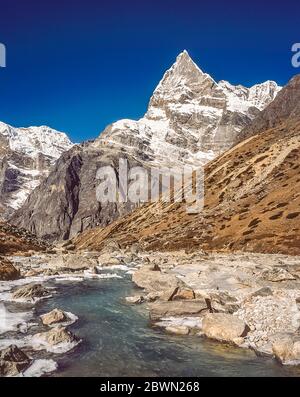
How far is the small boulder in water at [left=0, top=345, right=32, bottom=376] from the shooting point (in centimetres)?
2164

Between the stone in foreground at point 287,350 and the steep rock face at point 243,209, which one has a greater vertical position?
the steep rock face at point 243,209

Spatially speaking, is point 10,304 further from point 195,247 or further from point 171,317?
point 195,247

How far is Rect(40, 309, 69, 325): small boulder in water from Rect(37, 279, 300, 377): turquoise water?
1.52 m

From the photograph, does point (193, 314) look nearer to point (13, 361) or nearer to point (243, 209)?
point (13, 361)

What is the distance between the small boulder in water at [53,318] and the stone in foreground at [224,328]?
11380mm

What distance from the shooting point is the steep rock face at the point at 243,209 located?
8300cm

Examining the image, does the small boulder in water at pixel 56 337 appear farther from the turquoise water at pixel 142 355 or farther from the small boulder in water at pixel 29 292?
the small boulder in water at pixel 29 292

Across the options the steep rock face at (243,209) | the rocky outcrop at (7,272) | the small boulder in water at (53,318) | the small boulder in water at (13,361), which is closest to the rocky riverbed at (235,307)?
the small boulder in water at (53,318)

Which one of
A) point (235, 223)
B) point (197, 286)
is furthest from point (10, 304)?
point (235, 223)

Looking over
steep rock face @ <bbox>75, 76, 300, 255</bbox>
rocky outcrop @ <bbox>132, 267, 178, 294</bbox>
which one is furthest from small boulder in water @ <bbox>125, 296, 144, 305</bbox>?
steep rock face @ <bbox>75, 76, 300, 255</bbox>

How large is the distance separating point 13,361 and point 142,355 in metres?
7.50

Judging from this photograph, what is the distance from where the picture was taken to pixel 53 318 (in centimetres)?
3216

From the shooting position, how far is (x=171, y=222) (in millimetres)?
129250
